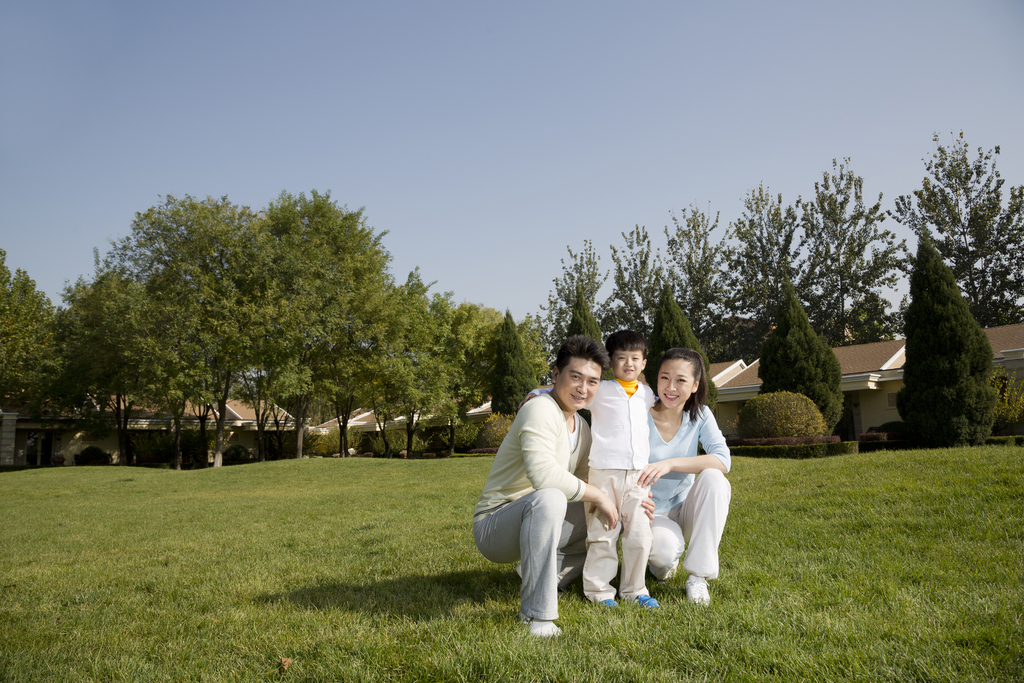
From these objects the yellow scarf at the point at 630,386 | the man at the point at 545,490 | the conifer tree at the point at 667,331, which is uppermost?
the conifer tree at the point at 667,331

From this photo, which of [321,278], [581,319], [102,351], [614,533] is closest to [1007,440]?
[581,319]

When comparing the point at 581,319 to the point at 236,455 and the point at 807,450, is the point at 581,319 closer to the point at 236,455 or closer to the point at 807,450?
the point at 807,450

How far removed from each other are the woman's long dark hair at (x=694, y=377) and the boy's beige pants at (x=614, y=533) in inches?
27.8

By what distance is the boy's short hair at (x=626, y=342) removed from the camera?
3582mm

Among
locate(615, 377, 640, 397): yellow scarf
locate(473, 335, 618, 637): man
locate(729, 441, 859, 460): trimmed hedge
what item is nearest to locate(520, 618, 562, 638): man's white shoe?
locate(473, 335, 618, 637): man

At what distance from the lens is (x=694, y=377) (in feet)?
12.3

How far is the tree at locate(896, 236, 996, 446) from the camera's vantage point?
586 inches

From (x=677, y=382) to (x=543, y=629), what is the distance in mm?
1589

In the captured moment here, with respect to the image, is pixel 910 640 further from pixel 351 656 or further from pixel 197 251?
pixel 197 251

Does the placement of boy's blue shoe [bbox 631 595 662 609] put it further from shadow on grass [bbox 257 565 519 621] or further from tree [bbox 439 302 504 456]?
tree [bbox 439 302 504 456]

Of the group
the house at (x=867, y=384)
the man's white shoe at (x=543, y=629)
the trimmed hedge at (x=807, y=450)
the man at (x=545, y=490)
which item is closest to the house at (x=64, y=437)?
the house at (x=867, y=384)

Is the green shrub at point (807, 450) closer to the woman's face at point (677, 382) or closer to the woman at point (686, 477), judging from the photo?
the woman at point (686, 477)

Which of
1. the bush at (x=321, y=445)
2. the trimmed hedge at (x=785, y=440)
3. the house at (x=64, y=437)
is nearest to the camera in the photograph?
the trimmed hedge at (x=785, y=440)

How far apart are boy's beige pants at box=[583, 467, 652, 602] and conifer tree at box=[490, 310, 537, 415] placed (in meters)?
23.5
